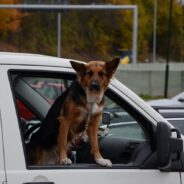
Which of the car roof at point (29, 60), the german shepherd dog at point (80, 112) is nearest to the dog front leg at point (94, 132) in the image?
the german shepherd dog at point (80, 112)

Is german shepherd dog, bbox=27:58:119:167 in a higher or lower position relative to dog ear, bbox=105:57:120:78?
lower

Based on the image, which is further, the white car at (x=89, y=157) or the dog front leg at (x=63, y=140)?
the dog front leg at (x=63, y=140)

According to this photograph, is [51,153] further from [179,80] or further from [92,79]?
[179,80]

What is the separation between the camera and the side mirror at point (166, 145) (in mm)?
4469

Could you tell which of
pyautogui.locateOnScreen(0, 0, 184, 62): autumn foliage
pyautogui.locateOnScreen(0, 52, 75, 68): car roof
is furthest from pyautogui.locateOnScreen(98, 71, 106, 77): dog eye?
pyautogui.locateOnScreen(0, 0, 184, 62): autumn foliage

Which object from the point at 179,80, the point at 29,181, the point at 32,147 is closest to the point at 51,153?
the point at 32,147

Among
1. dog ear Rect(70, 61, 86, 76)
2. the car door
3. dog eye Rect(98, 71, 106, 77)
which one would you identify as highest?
dog ear Rect(70, 61, 86, 76)

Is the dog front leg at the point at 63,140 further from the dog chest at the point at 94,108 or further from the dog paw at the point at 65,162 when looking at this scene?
the dog chest at the point at 94,108

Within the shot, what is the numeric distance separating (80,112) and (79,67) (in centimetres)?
28

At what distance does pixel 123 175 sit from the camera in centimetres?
454

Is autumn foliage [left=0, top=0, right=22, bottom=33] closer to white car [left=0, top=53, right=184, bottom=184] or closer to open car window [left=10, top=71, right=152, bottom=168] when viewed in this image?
open car window [left=10, top=71, right=152, bottom=168]

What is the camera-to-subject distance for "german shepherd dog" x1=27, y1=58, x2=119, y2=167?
4457 mm

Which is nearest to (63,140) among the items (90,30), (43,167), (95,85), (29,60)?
(43,167)

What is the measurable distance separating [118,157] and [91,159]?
12.6 inches
